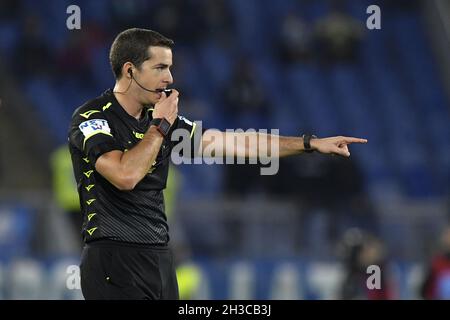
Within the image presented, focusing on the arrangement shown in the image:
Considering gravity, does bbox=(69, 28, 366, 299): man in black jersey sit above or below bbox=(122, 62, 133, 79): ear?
below

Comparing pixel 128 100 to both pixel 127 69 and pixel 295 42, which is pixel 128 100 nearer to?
pixel 127 69

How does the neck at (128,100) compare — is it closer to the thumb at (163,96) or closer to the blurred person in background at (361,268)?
the thumb at (163,96)

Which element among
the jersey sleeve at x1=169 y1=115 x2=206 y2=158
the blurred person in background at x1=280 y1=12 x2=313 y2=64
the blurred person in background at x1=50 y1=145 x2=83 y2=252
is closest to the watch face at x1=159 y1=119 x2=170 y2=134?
the jersey sleeve at x1=169 y1=115 x2=206 y2=158

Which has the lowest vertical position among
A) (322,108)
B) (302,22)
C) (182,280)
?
(182,280)

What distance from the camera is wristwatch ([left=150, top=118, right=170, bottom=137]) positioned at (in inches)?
223

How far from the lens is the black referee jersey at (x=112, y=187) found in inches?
227

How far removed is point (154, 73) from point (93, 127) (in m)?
0.43

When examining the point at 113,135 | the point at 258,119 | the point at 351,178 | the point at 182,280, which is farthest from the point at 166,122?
the point at 258,119

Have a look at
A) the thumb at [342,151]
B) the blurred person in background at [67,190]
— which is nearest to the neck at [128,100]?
the thumb at [342,151]

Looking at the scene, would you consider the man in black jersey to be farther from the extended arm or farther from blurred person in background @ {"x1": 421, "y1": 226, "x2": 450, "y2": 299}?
blurred person in background @ {"x1": 421, "y1": 226, "x2": 450, "y2": 299}

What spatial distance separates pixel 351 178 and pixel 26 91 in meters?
4.88

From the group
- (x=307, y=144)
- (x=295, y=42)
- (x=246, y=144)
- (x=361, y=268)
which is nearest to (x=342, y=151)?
(x=307, y=144)
